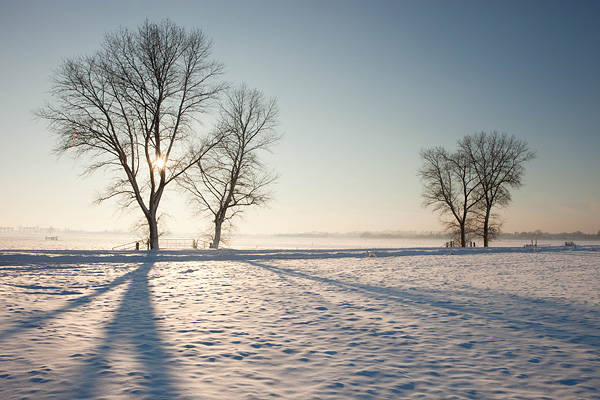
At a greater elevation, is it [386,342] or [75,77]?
[75,77]

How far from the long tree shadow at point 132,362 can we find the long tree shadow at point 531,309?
6226mm

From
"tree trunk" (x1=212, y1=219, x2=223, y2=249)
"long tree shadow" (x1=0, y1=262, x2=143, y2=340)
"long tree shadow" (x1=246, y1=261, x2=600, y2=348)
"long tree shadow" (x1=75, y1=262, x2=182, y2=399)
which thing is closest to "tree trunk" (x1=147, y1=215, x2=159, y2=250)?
"tree trunk" (x1=212, y1=219, x2=223, y2=249)

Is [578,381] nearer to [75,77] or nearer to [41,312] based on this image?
[41,312]

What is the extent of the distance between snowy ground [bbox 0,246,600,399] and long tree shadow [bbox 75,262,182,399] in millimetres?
23

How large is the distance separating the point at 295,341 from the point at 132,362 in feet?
8.29

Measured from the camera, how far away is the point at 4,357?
4879 millimetres

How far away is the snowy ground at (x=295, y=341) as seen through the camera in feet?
13.6

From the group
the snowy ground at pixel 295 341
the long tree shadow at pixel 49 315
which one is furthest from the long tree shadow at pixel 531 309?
the long tree shadow at pixel 49 315

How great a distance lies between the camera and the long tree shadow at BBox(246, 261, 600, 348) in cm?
650

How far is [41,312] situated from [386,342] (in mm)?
7338

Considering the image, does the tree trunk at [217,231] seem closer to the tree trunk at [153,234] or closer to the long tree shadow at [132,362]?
the tree trunk at [153,234]

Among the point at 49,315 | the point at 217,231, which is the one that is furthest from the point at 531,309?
the point at 217,231

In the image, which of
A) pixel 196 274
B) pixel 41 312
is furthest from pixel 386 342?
pixel 196 274

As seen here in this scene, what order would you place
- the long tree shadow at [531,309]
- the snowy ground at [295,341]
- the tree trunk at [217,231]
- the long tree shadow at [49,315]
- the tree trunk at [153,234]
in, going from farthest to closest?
the tree trunk at [217,231], the tree trunk at [153,234], the long tree shadow at [531,309], the long tree shadow at [49,315], the snowy ground at [295,341]
